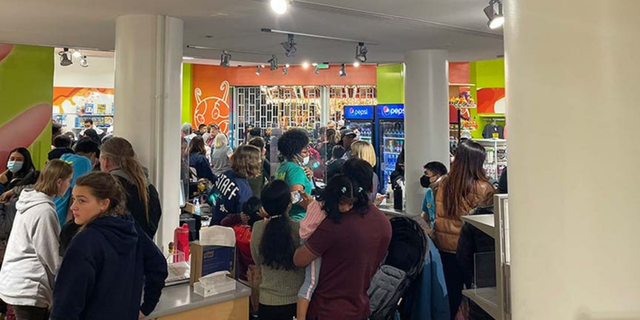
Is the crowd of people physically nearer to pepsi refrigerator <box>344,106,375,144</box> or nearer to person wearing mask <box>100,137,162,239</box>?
person wearing mask <box>100,137,162,239</box>

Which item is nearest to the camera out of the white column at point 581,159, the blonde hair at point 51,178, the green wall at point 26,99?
the white column at point 581,159

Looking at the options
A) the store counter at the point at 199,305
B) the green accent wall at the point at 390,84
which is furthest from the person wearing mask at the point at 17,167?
the green accent wall at the point at 390,84

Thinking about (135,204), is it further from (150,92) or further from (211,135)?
(211,135)

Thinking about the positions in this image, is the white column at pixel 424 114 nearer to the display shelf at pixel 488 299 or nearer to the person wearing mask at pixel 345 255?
the person wearing mask at pixel 345 255

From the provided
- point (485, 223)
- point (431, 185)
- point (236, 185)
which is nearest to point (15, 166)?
point (236, 185)

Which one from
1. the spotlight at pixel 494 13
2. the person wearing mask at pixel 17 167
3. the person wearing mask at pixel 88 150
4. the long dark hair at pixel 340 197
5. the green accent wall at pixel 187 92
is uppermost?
the green accent wall at pixel 187 92

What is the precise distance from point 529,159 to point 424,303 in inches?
76.7

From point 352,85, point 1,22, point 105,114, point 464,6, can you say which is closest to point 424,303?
point 464,6

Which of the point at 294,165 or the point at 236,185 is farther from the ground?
the point at 294,165

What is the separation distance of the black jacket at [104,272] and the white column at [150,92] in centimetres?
200

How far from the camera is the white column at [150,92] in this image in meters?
3.99

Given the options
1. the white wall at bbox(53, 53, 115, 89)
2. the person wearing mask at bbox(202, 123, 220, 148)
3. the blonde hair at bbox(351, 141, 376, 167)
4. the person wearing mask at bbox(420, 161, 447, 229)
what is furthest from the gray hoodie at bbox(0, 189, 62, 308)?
the white wall at bbox(53, 53, 115, 89)

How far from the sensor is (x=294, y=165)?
3898 millimetres

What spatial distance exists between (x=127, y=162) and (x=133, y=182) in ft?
0.53
